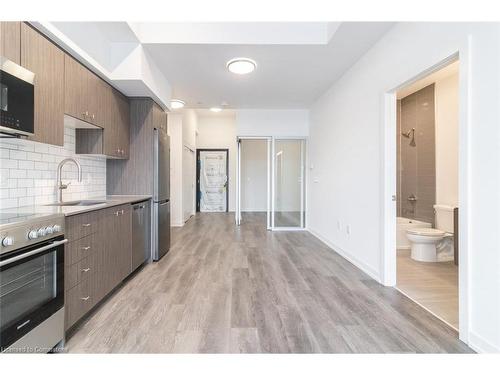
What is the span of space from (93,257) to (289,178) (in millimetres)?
4141

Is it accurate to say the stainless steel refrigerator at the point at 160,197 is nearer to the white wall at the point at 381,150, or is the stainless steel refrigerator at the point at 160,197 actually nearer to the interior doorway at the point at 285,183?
the interior doorway at the point at 285,183

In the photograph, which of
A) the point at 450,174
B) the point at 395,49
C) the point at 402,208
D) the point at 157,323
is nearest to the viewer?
the point at 157,323

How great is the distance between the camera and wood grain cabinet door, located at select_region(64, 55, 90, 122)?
2.11 m

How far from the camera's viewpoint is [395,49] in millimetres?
2426

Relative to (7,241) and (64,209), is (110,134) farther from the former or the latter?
(7,241)

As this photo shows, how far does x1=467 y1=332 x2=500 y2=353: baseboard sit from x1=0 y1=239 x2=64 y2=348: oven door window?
2.59 metres

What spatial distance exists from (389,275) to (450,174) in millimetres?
2169

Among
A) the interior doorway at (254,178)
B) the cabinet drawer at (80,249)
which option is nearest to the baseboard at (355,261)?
the cabinet drawer at (80,249)

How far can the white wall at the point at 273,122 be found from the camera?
5.42 meters

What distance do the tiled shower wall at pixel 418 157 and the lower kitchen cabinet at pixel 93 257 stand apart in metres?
4.31

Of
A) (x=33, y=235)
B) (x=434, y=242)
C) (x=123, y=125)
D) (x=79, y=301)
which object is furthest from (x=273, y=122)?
(x=33, y=235)

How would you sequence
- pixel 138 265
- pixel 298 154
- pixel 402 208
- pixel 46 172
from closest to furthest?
pixel 46 172, pixel 138 265, pixel 402 208, pixel 298 154
